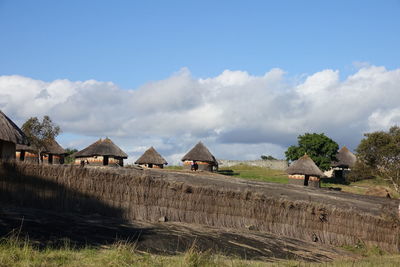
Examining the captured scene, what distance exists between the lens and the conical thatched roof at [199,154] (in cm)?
5474

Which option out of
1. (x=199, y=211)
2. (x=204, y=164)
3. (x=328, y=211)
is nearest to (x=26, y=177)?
(x=199, y=211)

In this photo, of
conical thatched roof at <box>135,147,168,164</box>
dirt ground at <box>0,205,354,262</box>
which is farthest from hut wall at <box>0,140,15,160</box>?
conical thatched roof at <box>135,147,168,164</box>

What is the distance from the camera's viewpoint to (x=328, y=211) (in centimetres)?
2069

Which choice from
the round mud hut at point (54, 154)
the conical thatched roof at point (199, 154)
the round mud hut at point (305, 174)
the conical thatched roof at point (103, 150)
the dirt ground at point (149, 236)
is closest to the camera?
the dirt ground at point (149, 236)

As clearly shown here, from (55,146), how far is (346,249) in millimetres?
37785

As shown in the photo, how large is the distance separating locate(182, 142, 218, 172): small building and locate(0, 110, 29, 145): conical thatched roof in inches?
1413

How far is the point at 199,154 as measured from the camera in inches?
2175

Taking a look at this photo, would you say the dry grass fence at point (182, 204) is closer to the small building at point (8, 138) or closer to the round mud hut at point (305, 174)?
the small building at point (8, 138)

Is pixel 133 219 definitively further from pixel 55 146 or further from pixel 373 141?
pixel 55 146

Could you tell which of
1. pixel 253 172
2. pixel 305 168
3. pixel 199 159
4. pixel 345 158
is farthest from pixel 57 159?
pixel 345 158

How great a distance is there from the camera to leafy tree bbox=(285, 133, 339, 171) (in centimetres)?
6097

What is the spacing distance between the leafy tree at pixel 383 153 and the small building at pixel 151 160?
63.4 ft

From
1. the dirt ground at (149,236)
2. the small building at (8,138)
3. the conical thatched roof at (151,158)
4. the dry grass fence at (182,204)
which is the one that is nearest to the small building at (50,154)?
the conical thatched roof at (151,158)

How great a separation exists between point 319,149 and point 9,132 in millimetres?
48403
